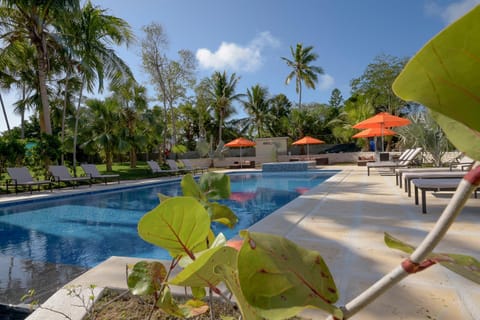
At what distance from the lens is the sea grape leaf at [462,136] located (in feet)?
0.98

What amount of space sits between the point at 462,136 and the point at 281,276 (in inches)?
9.9

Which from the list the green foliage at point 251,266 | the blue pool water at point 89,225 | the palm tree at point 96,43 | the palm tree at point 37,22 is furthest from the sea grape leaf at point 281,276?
the palm tree at point 96,43

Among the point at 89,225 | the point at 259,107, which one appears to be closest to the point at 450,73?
the point at 89,225

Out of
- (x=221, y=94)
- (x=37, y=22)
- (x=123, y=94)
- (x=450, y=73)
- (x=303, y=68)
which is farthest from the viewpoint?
(x=303, y=68)

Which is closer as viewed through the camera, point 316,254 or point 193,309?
point 316,254

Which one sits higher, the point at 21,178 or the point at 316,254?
the point at 316,254

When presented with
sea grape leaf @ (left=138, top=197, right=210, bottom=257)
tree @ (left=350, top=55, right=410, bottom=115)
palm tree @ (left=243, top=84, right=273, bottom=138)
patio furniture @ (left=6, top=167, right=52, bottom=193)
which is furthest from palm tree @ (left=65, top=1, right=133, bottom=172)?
tree @ (left=350, top=55, right=410, bottom=115)

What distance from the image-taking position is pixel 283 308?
0.31m

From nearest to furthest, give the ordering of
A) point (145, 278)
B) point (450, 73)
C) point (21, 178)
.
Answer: point (450, 73)
point (145, 278)
point (21, 178)

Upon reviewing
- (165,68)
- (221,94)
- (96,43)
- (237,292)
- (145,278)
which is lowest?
(145,278)

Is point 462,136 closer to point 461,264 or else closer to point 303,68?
point 461,264

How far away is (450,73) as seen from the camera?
0.80 ft

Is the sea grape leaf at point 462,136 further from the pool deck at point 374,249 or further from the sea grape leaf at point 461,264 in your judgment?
the pool deck at point 374,249

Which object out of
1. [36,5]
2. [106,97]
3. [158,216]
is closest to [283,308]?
[158,216]
